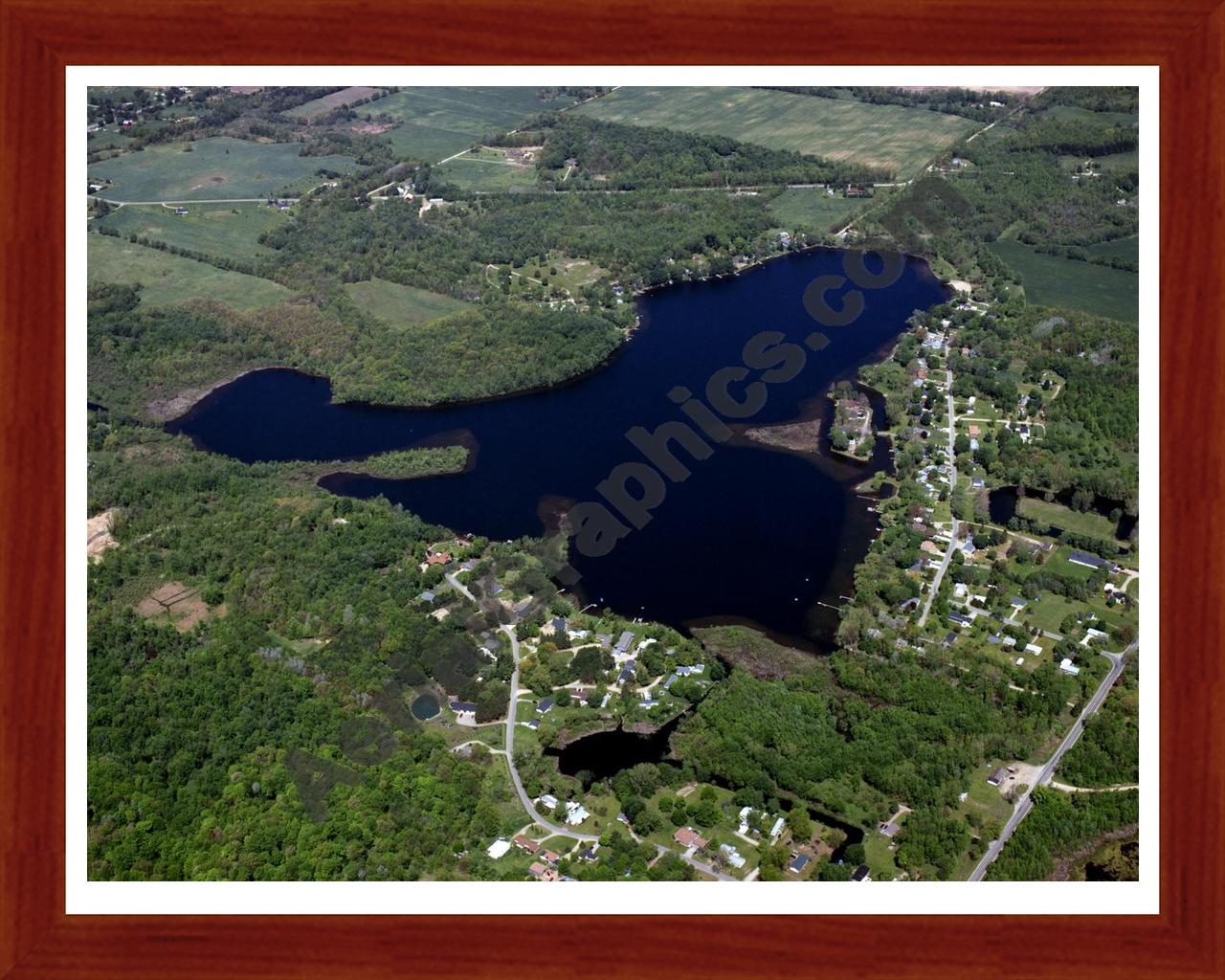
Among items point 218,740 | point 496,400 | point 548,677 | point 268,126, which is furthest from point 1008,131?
point 218,740

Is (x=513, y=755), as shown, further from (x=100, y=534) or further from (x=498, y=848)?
(x=100, y=534)

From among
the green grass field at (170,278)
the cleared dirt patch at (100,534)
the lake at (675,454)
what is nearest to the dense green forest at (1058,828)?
the lake at (675,454)

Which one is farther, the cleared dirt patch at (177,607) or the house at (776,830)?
the cleared dirt patch at (177,607)

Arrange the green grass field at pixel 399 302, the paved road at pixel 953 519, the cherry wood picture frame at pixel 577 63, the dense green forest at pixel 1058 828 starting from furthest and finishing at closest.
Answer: the green grass field at pixel 399 302, the paved road at pixel 953 519, the dense green forest at pixel 1058 828, the cherry wood picture frame at pixel 577 63

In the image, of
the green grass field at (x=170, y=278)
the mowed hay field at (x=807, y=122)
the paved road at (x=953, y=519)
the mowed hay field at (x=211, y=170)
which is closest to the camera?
the paved road at (x=953, y=519)

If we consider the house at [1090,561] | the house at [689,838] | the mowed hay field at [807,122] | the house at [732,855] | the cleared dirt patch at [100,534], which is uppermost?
the mowed hay field at [807,122]

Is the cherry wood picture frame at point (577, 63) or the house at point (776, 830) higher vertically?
the cherry wood picture frame at point (577, 63)

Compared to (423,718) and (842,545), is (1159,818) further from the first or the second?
(842,545)

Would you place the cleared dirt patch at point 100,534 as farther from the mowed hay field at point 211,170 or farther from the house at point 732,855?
the mowed hay field at point 211,170
